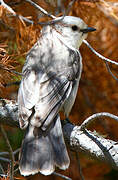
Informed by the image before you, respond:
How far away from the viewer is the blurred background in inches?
144

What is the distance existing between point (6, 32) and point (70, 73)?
72cm

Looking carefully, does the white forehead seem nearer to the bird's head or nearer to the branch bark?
the bird's head

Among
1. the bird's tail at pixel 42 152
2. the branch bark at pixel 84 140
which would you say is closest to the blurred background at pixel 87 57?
the branch bark at pixel 84 140

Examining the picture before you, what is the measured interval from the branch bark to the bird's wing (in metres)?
0.11

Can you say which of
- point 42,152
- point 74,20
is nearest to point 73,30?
point 74,20

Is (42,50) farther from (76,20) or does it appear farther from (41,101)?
(41,101)

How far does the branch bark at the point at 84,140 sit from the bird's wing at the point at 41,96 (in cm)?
11

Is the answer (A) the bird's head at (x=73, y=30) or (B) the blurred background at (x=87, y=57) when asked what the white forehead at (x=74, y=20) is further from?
(B) the blurred background at (x=87, y=57)

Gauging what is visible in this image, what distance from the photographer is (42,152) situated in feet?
9.85

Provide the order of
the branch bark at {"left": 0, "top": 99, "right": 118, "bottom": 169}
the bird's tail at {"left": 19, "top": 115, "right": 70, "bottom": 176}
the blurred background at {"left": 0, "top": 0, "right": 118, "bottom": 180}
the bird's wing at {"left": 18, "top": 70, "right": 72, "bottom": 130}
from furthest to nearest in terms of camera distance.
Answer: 1. the blurred background at {"left": 0, "top": 0, "right": 118, "bottom": 180}
2. the bird's wing at {"left": 18, "top": 70, "right": 72, "bottom": 130}
3. the bird's tail at {"left": 19, "top": 115, "right": 70, "bottom": 176}
4. the branch bark at {"left": 0, "top": 99, "right": 118, "bottom": 169}

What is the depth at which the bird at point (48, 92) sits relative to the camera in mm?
3002

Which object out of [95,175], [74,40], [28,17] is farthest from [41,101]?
[95,175]

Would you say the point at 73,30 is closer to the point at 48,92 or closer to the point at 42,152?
the point at 48,92

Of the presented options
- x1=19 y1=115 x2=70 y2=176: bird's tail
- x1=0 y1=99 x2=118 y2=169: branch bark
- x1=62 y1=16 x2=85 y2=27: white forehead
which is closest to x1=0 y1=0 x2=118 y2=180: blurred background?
x1=62 y1=16 x2=85 y2=27: white forehead
